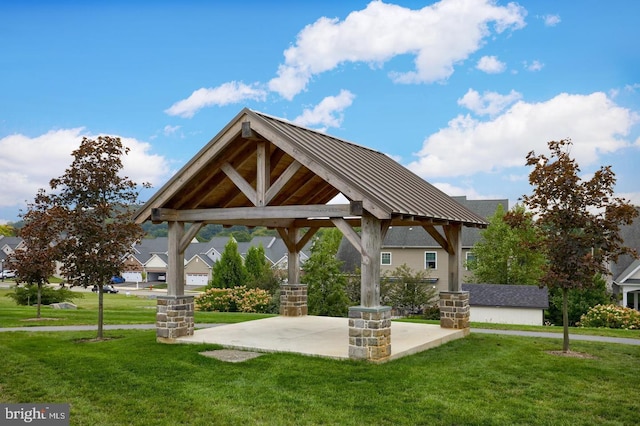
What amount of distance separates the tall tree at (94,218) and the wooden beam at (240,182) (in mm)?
3284

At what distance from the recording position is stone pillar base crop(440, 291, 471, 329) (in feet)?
50.8

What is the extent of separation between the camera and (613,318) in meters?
23.1

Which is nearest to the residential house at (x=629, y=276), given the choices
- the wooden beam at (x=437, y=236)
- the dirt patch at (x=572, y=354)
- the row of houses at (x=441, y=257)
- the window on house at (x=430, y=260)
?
the row of houses at (x=441, y=257)

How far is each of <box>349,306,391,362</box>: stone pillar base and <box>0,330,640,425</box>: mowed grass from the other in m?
0.25

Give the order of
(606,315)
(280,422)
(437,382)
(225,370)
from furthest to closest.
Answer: (606,315) → (225,370) → (437,382) → (280,422)

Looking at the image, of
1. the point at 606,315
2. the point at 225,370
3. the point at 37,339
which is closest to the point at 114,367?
the point at 225,370

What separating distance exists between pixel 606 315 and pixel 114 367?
2019 centimetres

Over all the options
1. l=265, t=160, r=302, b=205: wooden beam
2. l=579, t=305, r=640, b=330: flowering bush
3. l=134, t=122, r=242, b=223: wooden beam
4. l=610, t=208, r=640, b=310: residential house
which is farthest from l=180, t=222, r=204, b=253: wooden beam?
l=610, t=208, r=640, b=310: residential house

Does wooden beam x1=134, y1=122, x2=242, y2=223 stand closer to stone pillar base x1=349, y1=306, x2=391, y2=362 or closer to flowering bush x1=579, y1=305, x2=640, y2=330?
stone pillar base x1=349, y1=306, x2=391, y2=362

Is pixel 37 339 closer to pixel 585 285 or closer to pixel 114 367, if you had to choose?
pixel 114 367

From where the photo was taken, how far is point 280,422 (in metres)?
7.71

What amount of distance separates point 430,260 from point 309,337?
2967 centimetres

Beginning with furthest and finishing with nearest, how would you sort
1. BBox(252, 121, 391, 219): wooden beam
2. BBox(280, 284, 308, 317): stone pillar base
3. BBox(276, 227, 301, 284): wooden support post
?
BBox(280, 284, 308, 317): stone pillar base, BBox(276, 227, 301, 284): wooden support post, BBox(252, 121, 391, 219): wooden beam

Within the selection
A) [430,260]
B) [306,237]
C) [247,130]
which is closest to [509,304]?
[430,260]
